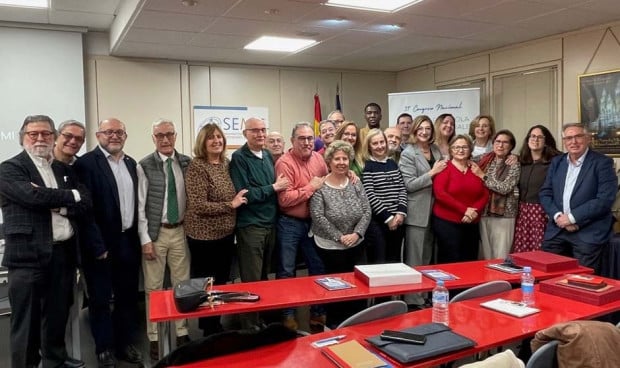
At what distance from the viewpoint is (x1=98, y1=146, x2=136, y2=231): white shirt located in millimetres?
3219

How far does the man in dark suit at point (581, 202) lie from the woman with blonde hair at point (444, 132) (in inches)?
39.4

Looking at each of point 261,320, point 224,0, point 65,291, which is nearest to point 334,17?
point 224,0

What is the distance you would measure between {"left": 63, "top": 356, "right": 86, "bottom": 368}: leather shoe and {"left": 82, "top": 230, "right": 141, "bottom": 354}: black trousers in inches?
4.7

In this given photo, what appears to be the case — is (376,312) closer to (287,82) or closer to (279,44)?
(279,44)

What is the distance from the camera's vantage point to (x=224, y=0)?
3947mm

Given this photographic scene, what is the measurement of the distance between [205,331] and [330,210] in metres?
1.26

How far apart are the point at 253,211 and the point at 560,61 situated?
4.21 m

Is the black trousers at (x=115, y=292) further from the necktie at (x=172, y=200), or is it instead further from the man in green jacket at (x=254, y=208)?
the man in green jacket at (x=254, y=208)

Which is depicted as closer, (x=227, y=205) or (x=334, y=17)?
(x=227, y=205)

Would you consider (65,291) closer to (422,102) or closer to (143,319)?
(143,319)

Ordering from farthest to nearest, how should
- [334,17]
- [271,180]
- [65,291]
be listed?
[334,17] < [271,180] < [65,291]

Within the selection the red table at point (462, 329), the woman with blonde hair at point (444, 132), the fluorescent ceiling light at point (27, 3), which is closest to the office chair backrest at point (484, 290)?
the red table at point (462, 329)

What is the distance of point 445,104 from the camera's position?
21.1 feet

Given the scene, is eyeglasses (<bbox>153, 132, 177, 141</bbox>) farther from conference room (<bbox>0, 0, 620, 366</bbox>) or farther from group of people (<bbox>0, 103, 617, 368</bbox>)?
conference room (<bbox>0, 0, 620, 366</bbox>)
